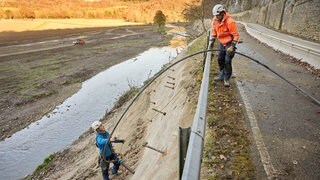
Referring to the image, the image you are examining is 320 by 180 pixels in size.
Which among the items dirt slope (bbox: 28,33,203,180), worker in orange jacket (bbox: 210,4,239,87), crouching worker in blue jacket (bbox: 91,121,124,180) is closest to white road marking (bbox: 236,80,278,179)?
worker in orange jacket (bbox: 210,4,239,87)

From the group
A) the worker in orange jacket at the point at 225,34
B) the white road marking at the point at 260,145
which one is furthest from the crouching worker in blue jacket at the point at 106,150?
the white road marking at the point at 260,145

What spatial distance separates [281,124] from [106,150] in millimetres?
4862

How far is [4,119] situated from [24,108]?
6.64 ft

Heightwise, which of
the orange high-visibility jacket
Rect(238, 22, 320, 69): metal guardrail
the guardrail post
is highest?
the orange high-visibility jacket

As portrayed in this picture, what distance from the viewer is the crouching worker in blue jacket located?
865 cm

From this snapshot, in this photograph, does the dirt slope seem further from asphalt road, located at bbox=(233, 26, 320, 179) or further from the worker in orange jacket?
asphalt road, located at bbox=(233, 26, 320, 179)

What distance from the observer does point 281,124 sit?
6215 mm

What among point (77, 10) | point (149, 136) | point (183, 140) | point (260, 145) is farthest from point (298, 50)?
point (77, 10)

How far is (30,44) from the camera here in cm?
Answer: 5175

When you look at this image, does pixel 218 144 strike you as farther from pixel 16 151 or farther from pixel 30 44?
pixel 30 44

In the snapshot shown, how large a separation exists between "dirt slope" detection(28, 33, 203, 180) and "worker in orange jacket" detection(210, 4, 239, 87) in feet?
4.23

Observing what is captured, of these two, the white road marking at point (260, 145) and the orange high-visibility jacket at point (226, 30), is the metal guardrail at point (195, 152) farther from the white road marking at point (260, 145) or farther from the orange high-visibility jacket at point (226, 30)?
the orange high-visibility jacket at point (226, 30)

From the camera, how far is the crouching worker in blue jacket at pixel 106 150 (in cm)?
865

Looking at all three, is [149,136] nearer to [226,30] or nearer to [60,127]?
[226,30]
